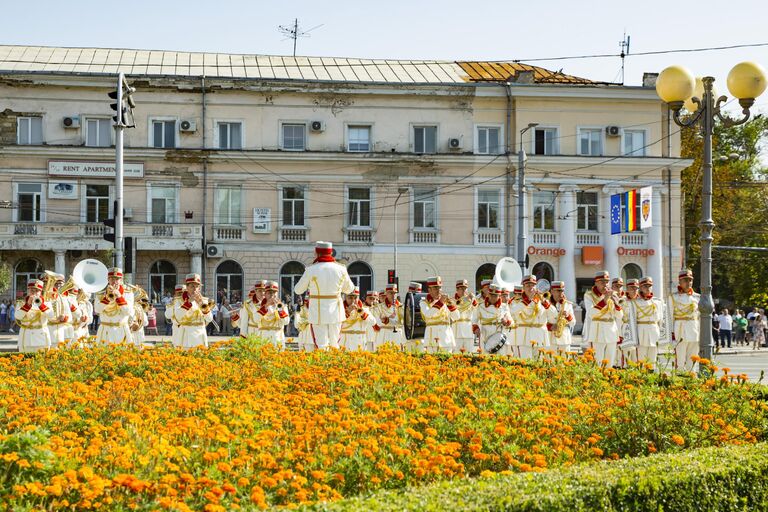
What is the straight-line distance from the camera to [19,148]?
133ft

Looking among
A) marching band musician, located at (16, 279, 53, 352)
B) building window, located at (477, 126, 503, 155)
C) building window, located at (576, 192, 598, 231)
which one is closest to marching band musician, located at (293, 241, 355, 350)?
marching band musician, located at (16, 279, 53, 352)

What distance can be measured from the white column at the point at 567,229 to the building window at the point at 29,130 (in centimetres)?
2297

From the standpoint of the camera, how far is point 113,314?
1812 cm

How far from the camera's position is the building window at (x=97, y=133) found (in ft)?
137

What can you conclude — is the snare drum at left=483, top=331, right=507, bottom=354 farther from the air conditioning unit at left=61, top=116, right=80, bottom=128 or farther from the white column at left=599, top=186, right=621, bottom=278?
the air conditioning unit at left=61, top=116, right=80, bottom=128

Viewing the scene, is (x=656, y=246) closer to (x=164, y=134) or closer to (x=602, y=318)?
(x=164, y=134)

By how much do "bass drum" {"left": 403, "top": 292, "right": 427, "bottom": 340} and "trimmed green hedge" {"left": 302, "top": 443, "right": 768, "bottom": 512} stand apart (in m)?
12.3

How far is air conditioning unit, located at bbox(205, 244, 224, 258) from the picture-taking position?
41.3 meters

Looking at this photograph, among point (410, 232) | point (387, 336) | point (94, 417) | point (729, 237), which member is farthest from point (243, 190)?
point (94, 417)

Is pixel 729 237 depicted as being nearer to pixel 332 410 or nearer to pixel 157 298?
pixel 157 298

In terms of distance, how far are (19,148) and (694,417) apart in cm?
3721

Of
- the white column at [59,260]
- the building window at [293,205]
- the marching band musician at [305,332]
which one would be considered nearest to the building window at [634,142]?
the building window at [293,205]

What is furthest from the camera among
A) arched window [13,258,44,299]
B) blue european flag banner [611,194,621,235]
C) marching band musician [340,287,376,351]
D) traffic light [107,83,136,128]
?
arched window [13,258,44,299]

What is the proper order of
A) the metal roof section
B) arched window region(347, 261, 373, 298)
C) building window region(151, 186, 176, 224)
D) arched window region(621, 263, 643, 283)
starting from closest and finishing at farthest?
building window region(151, 186, 176, 224)
arched window region(347, 261, 373, 298)
the metal roof section
arched window region(621, 263, 643, 283)
